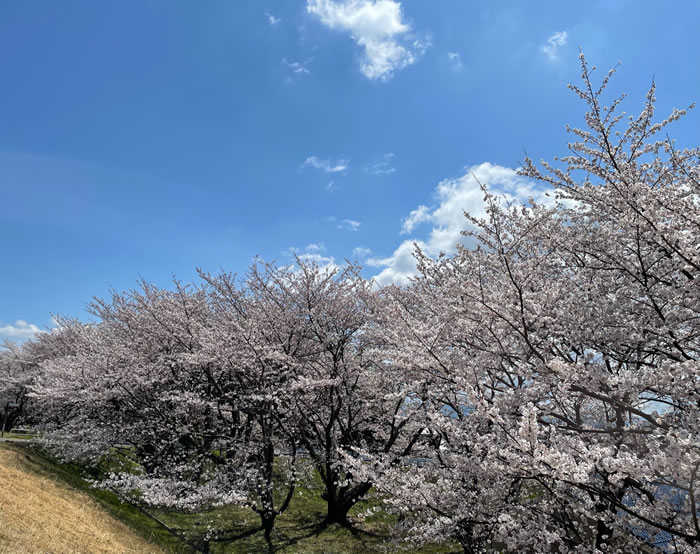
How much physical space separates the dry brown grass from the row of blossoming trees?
1136 mm

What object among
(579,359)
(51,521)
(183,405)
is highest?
(579,359)

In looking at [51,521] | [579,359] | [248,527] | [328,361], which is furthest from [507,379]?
[51,521]

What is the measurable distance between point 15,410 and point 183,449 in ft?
79.1

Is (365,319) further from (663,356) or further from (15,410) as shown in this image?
(15,410)

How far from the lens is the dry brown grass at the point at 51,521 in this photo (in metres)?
8.54

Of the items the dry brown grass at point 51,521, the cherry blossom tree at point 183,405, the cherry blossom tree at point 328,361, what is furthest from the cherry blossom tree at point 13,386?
the cherry blossom tree at point 328,361

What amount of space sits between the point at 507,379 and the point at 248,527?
9.01 m

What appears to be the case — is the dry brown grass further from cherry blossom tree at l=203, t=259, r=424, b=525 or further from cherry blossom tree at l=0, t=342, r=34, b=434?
cherry blossom tree at l=0, t=342, r=34, b=434

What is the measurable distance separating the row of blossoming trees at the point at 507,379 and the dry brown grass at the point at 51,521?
114 cm

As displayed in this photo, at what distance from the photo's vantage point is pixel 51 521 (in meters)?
9.94

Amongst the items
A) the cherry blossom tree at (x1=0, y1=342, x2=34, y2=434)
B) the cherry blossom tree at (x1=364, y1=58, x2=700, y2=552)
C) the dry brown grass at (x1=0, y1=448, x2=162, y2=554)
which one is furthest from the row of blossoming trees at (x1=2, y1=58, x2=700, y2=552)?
the cherry blossom tree at (x1=0, y1=342, x2=34, y2=434)

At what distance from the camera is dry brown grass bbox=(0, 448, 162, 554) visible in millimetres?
8539

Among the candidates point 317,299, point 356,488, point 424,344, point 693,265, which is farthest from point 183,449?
point 693,265

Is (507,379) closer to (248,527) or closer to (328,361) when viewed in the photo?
(328,361)
